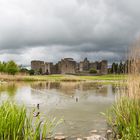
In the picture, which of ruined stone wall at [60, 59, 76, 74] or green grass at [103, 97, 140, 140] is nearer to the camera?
green grass at [103, 97, 140, 140]

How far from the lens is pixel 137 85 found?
5.88 meters

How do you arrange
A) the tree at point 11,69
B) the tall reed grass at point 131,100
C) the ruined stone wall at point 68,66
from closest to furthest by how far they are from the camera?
the tall reed grass at point 131,100 → the tree at point 11,69 → the ruined stone wall at point 68,66

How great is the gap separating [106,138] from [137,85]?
58.5 inches

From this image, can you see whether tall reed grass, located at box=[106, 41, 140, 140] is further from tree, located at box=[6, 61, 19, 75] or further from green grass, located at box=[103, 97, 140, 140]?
tree, located at box=[6, 61, 19, 75]

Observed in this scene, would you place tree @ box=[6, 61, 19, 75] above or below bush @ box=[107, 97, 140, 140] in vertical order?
above

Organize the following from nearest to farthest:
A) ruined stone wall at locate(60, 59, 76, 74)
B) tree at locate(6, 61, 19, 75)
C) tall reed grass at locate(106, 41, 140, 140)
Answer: tall reed grass at locate(106, 41, 140, 140) → tree at locate(6, 61, 19, 75) → ruined stone wall at locate(60, 59, 76, 74)

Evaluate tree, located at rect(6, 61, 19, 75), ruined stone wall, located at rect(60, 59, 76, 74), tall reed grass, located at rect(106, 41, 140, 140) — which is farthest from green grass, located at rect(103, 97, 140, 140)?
ruined stone wall, located at rect(60, 59, 76, 74)

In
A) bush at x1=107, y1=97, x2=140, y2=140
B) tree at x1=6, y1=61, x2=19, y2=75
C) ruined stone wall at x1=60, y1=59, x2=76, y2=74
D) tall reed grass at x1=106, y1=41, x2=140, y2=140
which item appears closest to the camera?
bush at x1=107, y1=97, x2=140, y2=140

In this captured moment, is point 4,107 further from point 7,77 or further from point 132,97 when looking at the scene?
point 7,77

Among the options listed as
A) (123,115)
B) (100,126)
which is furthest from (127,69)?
(100,126)

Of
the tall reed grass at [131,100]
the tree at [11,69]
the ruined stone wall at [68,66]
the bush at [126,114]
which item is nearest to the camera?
the bush at [126,114]

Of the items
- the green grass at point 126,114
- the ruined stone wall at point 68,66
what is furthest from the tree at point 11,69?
the green grass at point 126,114

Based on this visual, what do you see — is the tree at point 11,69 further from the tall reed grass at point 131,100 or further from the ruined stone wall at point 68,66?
the tall reed grass at point 131,100

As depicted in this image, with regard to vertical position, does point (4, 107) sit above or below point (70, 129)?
above
